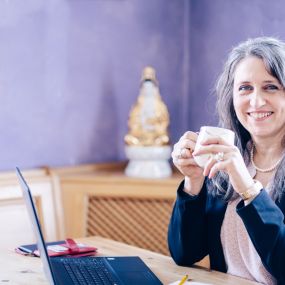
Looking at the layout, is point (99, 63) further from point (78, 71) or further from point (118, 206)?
point (118, 206)

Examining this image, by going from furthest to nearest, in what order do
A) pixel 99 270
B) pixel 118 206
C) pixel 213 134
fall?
pixel 118 206
pixel 99 270
pixel 213 134

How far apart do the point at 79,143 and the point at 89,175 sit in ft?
0.55

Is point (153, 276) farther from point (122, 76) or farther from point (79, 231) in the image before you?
point (122, 76)

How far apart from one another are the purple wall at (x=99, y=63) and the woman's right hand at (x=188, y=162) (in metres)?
1.14

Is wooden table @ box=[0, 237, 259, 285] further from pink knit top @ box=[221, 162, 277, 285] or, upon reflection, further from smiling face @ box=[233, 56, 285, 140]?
smiling face @ box=[233, 56, 285, 140]

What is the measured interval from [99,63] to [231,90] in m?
1.12

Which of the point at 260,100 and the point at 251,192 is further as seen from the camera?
the point at 260,100

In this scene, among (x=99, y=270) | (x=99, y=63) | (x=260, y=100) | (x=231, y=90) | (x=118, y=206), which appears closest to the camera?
(x=99, y=270)

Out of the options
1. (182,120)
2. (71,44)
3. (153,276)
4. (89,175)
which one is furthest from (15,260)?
(182,120)

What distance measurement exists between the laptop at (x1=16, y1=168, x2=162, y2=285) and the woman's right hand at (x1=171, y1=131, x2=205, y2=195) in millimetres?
252

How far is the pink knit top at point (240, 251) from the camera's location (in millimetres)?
1558

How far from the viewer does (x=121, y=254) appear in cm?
170

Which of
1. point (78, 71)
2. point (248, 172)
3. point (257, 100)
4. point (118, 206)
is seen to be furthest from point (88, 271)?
point (78, 71)

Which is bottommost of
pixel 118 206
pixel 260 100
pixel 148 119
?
pixel 118 206
